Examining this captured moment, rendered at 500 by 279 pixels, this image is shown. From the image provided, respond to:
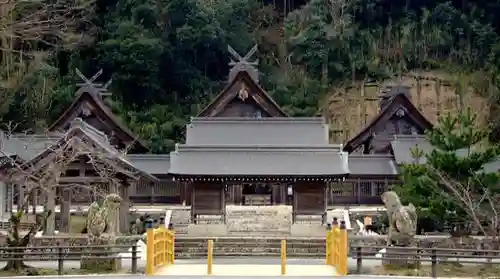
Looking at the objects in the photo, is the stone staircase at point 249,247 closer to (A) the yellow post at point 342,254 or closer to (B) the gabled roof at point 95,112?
(A) the yellow post at point 342,254

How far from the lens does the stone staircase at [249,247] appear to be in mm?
23077

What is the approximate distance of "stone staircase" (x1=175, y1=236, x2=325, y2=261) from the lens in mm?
23077

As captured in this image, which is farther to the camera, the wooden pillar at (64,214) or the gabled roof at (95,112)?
the gabled roof at (95,112)

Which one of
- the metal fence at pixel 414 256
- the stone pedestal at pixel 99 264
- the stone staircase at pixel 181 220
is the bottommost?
the stone pedestal at pixel 99 264

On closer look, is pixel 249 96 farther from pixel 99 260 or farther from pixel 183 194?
pixel 99 260

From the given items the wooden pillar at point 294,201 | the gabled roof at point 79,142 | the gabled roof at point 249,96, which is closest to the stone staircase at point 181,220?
the gabled roof at point 79,142

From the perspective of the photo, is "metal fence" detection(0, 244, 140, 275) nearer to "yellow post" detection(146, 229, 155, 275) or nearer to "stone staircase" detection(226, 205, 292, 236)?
"yellow post" detection(146, 229, 155, 275)

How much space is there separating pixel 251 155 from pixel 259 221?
5473 millimetres

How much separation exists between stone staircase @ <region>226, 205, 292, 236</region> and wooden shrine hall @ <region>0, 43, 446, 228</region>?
9.27 feet

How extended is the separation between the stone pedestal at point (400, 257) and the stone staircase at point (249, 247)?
5.49 metres

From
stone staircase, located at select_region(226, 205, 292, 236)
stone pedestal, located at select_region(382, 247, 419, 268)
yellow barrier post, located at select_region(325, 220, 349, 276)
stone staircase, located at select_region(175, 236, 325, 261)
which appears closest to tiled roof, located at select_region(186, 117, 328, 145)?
stone staircase, located at select_region(226, 205, 292, 236)

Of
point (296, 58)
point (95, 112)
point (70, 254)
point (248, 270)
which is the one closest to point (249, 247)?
point (248, 270)

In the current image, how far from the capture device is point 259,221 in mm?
25969

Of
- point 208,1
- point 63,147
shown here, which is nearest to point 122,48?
point 208,1
